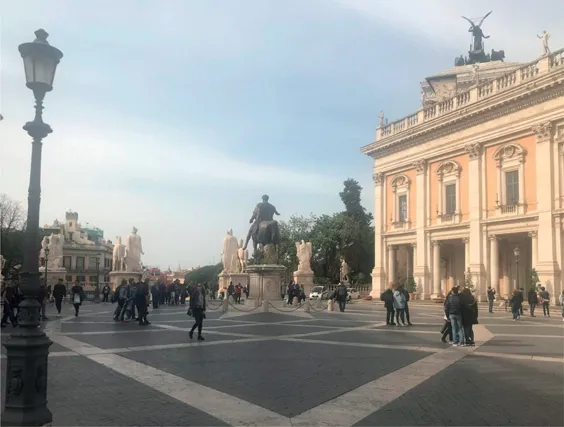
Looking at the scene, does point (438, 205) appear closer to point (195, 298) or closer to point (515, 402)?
point (195, 298)

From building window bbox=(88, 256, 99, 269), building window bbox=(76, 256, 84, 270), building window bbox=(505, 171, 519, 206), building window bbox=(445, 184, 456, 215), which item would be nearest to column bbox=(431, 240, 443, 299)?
building window bbox=(445, 184, 456, 215)

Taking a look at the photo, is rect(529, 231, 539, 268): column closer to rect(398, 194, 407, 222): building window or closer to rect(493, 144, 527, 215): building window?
rect(493, 144, 527, 215): building window

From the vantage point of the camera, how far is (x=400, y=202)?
46281 millimetres

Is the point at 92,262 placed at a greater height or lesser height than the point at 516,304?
greater

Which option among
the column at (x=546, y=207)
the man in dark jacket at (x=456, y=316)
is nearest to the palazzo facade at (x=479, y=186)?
the column at (x=546, y=207)

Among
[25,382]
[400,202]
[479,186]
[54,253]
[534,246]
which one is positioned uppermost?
[479,186]

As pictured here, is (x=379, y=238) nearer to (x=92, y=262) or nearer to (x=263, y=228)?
(x=263, y=228)

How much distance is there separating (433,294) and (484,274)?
518cm

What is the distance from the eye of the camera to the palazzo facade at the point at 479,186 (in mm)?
33375

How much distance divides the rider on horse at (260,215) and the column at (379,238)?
73.6 ft

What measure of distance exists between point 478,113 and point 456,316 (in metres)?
28.5

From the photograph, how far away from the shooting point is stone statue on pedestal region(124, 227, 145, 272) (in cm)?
4125

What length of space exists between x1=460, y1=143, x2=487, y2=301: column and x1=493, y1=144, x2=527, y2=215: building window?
1.41 m

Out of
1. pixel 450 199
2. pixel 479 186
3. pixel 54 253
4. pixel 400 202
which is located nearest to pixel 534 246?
pixel 479 186
